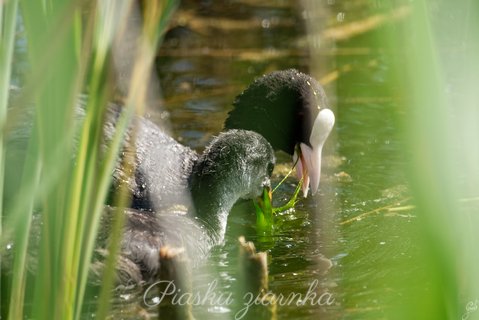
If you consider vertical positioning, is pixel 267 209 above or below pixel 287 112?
below

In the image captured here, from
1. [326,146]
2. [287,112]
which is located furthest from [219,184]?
[326,146]

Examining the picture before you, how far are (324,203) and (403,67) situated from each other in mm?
4615

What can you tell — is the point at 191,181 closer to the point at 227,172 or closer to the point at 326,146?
the point at 227,172

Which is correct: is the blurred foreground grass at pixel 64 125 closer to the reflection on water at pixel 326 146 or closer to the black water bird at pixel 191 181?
the reflection on water at pixel 326 146

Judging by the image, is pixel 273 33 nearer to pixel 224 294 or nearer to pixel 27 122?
pixel 27 122

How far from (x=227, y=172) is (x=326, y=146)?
1.38 m

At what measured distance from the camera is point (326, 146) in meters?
7.11

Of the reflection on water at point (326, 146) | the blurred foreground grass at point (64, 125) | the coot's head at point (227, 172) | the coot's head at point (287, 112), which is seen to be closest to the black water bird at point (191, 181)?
the coot's head at point (227, 172)

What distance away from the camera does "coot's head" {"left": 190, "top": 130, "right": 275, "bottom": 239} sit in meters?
5.92

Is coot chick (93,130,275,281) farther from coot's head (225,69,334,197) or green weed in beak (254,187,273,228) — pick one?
coot's head (225,69,334,197)

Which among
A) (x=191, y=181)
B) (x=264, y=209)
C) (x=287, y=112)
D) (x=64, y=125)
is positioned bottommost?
(x=264, y=209)

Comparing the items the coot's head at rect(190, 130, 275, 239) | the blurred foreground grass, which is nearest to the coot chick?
the coot's head at rect(190, 130, 275, 239)

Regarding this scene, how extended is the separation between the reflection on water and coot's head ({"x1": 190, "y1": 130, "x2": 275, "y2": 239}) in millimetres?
223

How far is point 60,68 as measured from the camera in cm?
220
